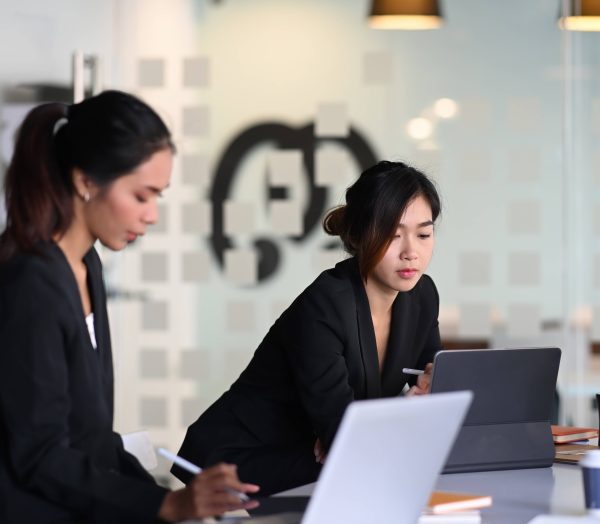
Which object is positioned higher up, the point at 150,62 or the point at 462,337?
the point at 150,62

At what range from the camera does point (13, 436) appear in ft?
6.47

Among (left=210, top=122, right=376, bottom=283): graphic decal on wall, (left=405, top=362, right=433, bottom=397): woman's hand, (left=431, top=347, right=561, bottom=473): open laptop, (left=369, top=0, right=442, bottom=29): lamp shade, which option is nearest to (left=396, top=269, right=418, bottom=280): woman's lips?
(left=405, top=362, right=433, bottom=397): woman's hand

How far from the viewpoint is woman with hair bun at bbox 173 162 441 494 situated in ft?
9.41

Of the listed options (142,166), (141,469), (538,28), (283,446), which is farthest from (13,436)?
(538,28)

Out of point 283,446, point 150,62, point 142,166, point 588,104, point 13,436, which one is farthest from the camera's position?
point 150,62

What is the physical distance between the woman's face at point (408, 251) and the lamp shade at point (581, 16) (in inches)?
86.1

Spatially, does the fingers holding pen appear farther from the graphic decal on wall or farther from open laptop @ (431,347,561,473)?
the graphic decal on wall

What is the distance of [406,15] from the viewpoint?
16.5ft

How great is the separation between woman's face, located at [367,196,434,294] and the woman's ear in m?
1.02

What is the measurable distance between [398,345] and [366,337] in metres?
0.13

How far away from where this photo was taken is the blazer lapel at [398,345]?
3068 millimetres

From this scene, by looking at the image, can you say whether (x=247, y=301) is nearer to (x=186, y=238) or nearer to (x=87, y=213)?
(x=186, y=238)

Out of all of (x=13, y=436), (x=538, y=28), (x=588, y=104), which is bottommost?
(x=13, y=436)

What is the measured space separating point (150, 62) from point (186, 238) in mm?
791
